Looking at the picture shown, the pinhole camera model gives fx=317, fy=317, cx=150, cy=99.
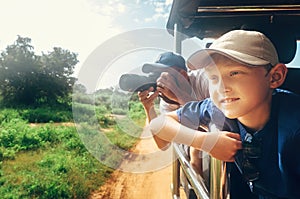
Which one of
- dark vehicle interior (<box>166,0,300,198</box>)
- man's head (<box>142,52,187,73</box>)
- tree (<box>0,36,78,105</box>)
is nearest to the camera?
man's head (<box>142,52,187,73</box>)

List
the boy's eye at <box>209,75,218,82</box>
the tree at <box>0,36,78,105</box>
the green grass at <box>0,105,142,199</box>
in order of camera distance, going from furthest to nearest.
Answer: the green grass at <box>0,105,142,199</box>
the tree at <box>0,36,78,105</box>
the boy's eye at <box>209,75,218,82</box>

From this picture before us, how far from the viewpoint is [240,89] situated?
1.84ft

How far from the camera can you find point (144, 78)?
67cm

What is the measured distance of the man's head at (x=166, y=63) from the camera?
27.2 inches

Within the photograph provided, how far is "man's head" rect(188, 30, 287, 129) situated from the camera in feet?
1.79

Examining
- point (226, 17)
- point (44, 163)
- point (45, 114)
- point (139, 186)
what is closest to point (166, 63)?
point (226, 17)

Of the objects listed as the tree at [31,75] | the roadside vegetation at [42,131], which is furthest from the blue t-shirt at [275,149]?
the tree at [31,75]

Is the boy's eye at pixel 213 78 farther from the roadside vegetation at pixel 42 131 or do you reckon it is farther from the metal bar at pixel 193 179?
the roadside vegetation at pixel 42 131

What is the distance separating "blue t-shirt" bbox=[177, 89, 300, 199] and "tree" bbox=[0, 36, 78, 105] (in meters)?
1.57

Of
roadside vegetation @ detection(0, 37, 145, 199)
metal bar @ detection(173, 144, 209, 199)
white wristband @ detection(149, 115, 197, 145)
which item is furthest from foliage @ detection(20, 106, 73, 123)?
white wristband @ detection(149, 115, 197, 145)

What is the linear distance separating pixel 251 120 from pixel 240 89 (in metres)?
0.07

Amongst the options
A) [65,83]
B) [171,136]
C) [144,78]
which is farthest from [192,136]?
[65,83]

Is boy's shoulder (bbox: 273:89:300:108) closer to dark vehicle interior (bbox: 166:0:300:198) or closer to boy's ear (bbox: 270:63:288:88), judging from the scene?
boy's ear (bbox: 270:63:288:88)

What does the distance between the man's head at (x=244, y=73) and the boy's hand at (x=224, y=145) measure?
83 millimetres
